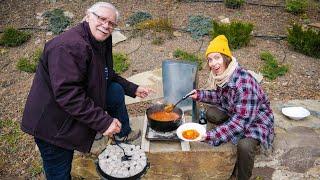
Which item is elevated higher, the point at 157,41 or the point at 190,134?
the point at 190,134

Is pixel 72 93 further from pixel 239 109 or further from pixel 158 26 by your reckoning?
pixel 158 26

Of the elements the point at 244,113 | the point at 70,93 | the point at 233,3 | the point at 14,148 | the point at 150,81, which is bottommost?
the point at 14,148

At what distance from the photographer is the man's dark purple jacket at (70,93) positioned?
3252 millimetres

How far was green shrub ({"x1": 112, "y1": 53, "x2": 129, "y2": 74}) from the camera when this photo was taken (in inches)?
270

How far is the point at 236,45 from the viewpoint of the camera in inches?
292

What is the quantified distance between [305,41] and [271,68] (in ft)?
3.11

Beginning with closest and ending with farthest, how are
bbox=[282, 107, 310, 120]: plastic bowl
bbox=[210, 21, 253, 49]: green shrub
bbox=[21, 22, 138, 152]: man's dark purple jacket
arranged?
bbox=[21, 22, 138, 152]: man's dark purple jacket, bbox=[282, 107, 310, 120]: plastic bowl, bbox=[210, 21, 253, 49]: green shrub

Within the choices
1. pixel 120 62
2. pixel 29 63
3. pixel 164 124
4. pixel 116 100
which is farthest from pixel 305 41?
pixel 29 63

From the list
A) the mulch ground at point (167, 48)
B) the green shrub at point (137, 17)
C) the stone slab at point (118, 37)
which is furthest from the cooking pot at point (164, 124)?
the green shrub at point (137, 17)

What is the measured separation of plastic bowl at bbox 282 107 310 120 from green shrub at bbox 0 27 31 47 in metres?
5.12

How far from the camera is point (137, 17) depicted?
845 centimetres

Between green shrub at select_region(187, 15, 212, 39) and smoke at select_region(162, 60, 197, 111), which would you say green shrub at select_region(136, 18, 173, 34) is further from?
smoke at select_region(162, 60, 197, 111)

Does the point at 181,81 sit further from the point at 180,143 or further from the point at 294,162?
Result: the point at 294,162

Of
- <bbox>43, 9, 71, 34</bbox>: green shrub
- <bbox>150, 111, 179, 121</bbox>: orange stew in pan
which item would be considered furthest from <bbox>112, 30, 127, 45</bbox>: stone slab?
<bbox>150, 111, 179, 121</bbox>: orange stew in pan
